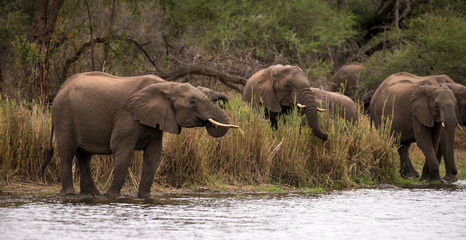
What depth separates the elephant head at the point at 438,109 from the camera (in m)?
13.7

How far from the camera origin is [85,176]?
10203 mm

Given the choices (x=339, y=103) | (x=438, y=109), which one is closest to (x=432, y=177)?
(x=438, y=109)

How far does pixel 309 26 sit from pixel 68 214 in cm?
1743

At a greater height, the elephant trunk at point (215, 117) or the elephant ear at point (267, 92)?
the elephant ear at point (267, 92)

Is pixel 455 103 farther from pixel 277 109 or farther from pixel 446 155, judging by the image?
pixel 277 109

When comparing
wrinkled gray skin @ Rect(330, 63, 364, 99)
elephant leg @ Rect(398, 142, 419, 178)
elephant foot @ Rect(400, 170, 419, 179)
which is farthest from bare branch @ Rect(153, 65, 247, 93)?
wrinkled gray skin @ Rect(330, 63, 364, 99)

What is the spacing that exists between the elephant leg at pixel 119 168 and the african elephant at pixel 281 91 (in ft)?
12.1

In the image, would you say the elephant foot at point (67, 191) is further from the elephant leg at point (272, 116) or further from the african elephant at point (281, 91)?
the elephant leg at point (272, 116)

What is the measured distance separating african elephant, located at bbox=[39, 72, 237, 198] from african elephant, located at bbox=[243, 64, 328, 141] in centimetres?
329

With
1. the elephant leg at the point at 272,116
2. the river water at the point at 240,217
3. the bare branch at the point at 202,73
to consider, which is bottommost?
the river water at the point at 240,217

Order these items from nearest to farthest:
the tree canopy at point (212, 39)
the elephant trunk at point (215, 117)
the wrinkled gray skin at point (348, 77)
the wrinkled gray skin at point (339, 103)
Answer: the elephant trunk at point (215, 117) < the wrinkled gray skin at point (339, 103) < the tree canopy at point (212, 39) < the wrinkled gray skin at point (348, 77)

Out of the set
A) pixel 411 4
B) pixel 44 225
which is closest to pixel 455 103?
pixel 44 225

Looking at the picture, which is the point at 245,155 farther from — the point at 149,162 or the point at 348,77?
the point at 348,77

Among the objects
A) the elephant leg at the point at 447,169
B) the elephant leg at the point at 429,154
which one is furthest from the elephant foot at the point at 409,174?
the elephant leg at the point at 447,169
